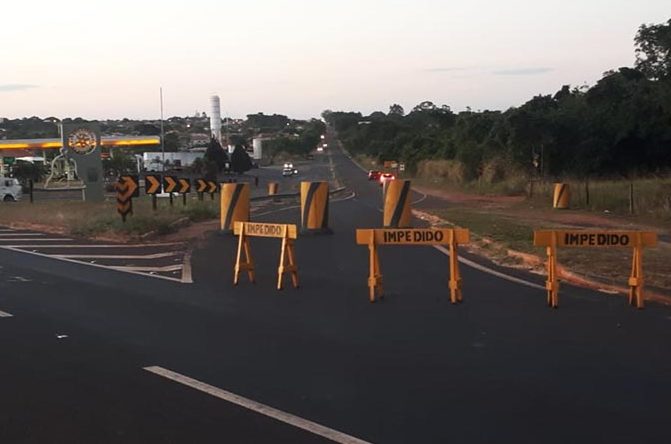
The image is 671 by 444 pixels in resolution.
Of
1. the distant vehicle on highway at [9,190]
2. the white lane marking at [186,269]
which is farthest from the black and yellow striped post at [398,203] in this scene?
the distant vehicle on highway at [9,190]

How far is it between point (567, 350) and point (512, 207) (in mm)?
23966

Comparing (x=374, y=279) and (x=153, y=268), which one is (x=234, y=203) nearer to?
(x=153, y=268)

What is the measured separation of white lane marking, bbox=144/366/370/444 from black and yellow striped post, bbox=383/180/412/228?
12078 mm

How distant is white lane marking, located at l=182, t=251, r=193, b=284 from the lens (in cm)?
1255

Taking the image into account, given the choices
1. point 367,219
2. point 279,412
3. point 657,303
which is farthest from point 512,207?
point 279,412

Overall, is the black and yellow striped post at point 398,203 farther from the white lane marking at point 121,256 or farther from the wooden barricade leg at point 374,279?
the wooden barricade leg at point 374,279

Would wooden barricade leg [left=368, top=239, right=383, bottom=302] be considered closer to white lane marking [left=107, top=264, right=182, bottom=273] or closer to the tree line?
white lane marking [left=107, top=264, right=182, bottom=273]

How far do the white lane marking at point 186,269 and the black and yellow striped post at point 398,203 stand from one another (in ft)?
16.8

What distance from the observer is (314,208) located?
18750mm

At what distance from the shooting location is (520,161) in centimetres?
4553

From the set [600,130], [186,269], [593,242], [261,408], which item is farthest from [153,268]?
[600,130]

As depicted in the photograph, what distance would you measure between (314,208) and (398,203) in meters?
1.91

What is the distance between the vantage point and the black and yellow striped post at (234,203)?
61.0ft

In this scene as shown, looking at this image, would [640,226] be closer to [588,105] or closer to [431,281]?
[431,281]
